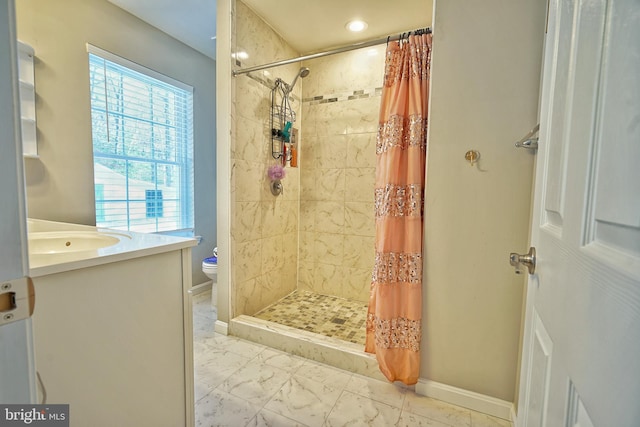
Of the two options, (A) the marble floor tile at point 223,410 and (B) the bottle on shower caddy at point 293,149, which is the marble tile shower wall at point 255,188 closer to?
(B) the bottle on shower caddy at point 293,149

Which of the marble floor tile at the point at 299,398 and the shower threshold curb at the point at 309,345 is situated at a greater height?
the shower threshold curb at the point at 309,345

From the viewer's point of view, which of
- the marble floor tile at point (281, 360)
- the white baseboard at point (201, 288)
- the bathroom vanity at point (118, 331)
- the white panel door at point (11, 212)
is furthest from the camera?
the white baseboard at point (201, 288)

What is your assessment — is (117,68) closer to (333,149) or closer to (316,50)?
(316,50)

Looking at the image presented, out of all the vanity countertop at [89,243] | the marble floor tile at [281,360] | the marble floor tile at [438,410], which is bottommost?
the marble floor tile at [281,360]

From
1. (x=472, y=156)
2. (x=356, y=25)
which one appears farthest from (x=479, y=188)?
(x=356, y=25)

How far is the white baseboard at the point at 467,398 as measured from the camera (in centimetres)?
135

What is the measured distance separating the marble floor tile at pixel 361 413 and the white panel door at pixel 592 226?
89 cm

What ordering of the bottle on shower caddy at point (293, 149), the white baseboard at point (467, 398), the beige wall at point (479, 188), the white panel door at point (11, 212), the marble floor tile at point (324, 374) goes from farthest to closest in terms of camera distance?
the bottle on shower caddy at point (293, 149), the marble floor tile at point (324, 374), the white baseboard at point (467, 398), the beige wall at point (479, 188), the white panel door at point (11, 212)

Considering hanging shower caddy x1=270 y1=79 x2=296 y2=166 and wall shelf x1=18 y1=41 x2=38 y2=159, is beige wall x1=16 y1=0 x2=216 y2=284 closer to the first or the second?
wall shelf x1=18 y1=41 x2=38 y2=159

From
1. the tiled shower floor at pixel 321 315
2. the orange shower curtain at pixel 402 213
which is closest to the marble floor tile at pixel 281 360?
the tiled shower floor at pixel 321 315

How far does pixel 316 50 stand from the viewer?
8.63 feet

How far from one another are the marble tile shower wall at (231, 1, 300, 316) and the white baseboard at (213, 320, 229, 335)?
0.36 ft

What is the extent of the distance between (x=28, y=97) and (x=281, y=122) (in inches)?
66.9

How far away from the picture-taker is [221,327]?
209 centimetres
